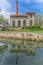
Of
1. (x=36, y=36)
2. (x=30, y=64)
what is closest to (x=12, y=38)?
(x=36, y=36)

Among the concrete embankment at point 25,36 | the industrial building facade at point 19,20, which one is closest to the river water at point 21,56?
the concrete embankment at point 25,36

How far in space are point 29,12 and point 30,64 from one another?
44.2 meters

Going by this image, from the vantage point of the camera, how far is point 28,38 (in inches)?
1025

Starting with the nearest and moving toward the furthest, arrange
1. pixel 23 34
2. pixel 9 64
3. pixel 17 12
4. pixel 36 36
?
1. pixel 9 64
2. pixel 36 36
3. pixel 23 34
4. pixel 17 12

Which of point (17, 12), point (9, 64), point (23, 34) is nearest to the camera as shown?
point (9, 64)

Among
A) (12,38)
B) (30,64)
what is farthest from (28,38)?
(30,64)

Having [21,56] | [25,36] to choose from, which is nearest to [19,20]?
[25,36]

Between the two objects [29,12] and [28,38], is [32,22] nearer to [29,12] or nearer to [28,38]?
[29,12]

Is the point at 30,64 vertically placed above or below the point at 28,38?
above

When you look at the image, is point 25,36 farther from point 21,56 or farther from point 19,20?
point 19,20

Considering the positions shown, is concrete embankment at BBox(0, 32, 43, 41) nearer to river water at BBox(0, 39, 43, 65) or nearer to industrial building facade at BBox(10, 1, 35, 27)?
river water at BBox(0, 39, 43, 65)

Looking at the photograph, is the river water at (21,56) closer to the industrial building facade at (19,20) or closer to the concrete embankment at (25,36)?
the concrete embankment at (25,36)

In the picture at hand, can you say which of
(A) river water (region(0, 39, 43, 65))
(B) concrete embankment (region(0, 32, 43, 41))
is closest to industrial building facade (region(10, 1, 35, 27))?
(B) concrete embankment (region(0, 32, 43, 41))

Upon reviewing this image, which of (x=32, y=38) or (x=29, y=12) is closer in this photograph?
(x=32, y=38)
